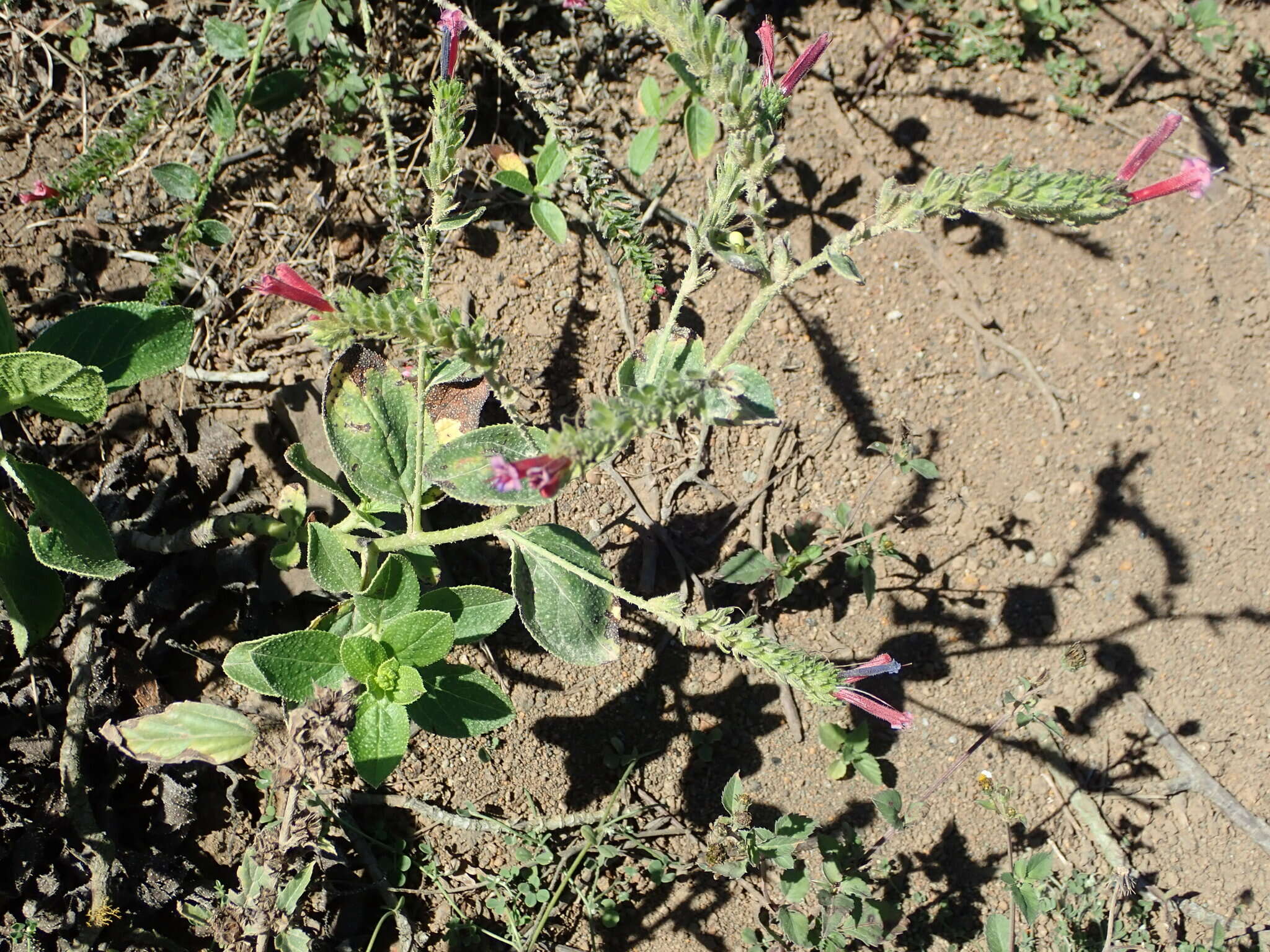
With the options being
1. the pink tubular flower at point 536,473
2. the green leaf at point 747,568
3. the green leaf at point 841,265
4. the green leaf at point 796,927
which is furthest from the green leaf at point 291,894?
the green leaf at point 841,265

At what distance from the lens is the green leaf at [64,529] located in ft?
6.43

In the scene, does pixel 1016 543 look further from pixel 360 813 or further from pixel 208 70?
pixel 208 70

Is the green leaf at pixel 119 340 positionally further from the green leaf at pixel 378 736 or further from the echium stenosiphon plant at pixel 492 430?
the green leaf at pixel 378 736

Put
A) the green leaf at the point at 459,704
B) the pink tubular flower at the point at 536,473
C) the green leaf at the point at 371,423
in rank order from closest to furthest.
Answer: the pink tubular flower at the point at 536,473 < the green leaf at the point at 459,704 < the green leaf at the point at 371,423

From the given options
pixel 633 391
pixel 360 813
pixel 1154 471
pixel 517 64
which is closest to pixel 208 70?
pixel 517 64

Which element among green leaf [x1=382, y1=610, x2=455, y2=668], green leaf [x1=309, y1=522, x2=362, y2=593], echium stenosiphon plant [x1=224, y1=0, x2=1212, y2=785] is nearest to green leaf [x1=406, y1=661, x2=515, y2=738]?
echium stenosiphon plant [x1=224, y1=0, x2=1212, y2=785]

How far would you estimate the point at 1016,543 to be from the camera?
9.52 feet

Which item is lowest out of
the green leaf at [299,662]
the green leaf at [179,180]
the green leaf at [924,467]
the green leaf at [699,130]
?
the green leaf at [299,662]

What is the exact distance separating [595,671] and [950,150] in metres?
2.04

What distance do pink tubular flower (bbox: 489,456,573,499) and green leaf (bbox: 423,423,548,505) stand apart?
435 mm

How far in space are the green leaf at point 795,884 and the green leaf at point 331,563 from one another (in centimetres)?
134

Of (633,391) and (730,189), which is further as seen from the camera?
(730,189)

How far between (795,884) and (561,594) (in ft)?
3.35

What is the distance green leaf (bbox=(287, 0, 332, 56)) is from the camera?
2537 millimetres
